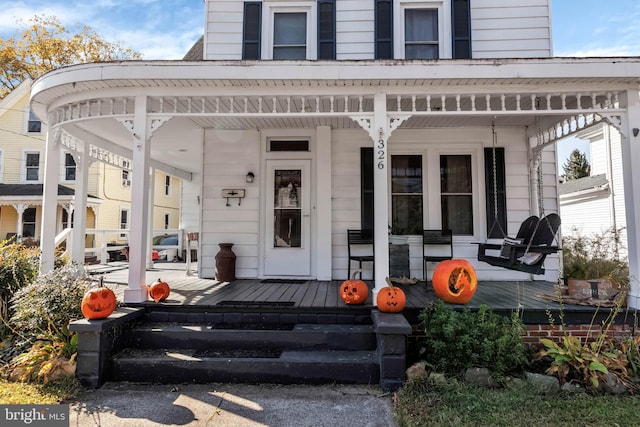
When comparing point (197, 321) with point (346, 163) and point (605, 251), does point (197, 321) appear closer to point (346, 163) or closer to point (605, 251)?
point (346, 163)

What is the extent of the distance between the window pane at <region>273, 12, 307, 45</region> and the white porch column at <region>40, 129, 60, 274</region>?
369 centimetres

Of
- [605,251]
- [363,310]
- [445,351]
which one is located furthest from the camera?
[605,251]

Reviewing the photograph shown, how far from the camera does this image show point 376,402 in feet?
9.32

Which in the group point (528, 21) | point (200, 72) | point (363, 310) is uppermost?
point (528, 21)

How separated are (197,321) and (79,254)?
3.24 meters

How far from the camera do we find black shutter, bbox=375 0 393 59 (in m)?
5.73

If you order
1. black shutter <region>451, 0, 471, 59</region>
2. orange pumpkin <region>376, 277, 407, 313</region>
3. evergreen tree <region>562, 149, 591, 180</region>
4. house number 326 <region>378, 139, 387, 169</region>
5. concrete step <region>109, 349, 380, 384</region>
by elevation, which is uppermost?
evergreen tree <region>562, 149, 591, 180</region>

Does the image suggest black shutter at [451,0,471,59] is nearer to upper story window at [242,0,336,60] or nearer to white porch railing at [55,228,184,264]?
upper story window at [242,0,336,60]

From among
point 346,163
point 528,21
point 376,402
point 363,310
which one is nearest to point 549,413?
point 376,402

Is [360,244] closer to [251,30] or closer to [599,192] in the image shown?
[251,30]

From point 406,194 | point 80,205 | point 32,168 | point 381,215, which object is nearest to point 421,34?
point 406,194

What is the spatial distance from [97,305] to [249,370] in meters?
1.51

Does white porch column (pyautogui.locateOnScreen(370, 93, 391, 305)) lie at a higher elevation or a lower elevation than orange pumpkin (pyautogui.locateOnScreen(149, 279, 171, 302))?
higher

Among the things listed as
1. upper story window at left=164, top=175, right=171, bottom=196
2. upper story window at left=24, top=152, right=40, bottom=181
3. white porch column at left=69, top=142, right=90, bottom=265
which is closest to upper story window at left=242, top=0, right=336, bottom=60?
white porch column at left=69, top=142, right=90, bottom=265
